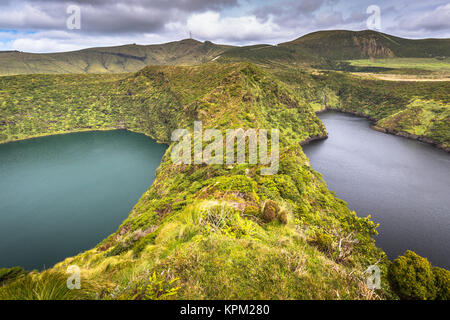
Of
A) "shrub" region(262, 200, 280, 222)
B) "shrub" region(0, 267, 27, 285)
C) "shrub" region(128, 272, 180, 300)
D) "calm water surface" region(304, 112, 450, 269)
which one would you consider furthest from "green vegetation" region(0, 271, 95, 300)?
"calm water surface" region(304, 112, 450, 269)

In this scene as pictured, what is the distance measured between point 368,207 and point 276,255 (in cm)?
5499

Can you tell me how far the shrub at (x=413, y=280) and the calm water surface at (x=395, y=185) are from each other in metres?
35.9

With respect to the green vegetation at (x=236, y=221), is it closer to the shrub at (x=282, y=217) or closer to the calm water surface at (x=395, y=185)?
the shrub at (x=282, y=217)

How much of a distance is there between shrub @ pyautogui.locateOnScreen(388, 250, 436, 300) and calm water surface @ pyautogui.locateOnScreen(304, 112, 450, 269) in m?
35.9

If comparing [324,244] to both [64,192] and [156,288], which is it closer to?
[156,288]

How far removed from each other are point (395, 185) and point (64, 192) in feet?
356

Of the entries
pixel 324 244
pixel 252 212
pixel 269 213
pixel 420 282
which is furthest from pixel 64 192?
pixel 420 282

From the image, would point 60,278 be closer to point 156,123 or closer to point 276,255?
point 276,255

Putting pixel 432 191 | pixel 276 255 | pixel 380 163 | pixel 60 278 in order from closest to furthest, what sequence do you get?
1. pixel 60 278
2. pixel 276 255
3. pixel 432 191
4. pixel 380 163

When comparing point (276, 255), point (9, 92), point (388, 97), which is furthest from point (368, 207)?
point (9, 92)

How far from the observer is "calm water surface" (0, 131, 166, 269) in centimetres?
4262

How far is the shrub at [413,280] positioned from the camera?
30.4 feet

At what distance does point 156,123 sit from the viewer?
135 metres

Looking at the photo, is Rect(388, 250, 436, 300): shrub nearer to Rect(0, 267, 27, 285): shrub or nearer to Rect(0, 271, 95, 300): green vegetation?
Rect(0, 271, 95, 300): green vegetation
